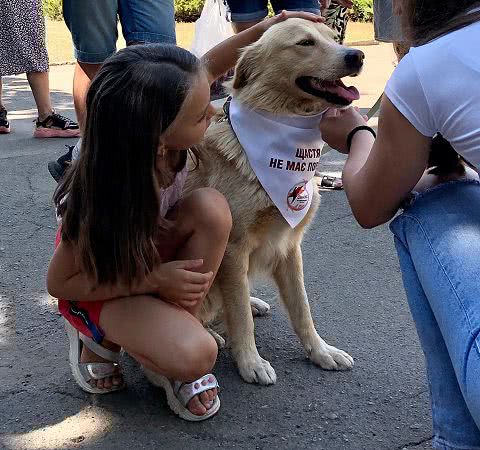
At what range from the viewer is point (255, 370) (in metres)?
2.57

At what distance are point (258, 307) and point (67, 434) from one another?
105 centimetres

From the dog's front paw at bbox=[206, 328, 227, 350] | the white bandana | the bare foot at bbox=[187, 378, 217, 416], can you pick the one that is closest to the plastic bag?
the white bandana

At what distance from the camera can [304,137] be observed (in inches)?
101

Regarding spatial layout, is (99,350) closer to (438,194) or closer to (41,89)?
(438,194)

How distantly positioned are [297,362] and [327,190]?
2.01m

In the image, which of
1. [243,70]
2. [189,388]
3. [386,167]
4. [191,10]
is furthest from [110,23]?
[191,10]

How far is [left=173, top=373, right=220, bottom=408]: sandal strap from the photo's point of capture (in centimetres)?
231

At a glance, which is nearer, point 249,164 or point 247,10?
point 249,164

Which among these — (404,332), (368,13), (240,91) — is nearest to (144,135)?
(240,91)

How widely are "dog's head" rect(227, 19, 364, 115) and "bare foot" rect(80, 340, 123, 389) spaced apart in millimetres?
929

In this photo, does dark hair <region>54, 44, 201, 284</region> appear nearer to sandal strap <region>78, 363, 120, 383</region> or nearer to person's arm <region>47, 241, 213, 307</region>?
person's arm <region>47, 241, 213, 307</region>

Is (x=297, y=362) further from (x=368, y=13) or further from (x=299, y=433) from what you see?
(x=368, y=13)

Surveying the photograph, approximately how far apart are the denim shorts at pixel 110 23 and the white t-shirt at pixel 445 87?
2.49 m

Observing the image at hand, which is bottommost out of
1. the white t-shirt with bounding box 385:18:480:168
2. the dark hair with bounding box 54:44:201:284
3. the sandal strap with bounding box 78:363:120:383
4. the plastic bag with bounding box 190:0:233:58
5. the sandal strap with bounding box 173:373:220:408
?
the sandal strap with bounding box 78:363:120:383
